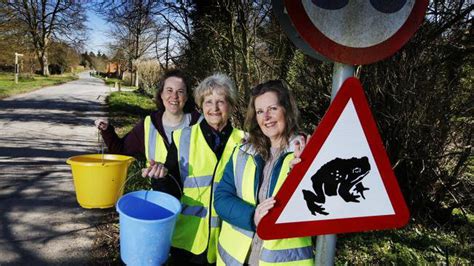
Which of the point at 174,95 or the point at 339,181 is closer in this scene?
the point at 339,181

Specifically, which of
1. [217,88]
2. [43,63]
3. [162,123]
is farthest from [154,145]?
[43,63]

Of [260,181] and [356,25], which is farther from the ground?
[356,25]

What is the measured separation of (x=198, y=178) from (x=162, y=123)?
2.06ft

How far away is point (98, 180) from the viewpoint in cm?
241

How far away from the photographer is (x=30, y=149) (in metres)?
7.20

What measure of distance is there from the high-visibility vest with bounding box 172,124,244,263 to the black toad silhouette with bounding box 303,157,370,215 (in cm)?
91

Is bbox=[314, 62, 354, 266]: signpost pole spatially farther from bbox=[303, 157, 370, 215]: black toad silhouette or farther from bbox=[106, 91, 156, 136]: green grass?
bbox=[106, 91, 156, 136]: green grass

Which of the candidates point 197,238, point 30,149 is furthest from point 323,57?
point 30,149

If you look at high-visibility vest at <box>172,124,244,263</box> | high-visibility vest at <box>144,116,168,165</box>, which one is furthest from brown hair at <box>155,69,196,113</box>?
high-visibility vest at <box>172,124,244,263</box>

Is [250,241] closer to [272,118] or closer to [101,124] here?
[272,118]

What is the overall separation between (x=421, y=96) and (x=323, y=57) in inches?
122

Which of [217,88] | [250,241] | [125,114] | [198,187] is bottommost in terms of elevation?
[125,114]

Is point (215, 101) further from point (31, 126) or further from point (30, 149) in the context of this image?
point (31, 126)

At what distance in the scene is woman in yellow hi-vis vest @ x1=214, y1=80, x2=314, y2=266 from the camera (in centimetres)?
178
